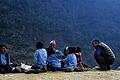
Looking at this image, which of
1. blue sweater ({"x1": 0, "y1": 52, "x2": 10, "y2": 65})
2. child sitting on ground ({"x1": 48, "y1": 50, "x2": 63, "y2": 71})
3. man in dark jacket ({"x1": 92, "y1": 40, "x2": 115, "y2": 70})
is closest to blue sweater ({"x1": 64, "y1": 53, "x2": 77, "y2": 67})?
child sitting on ground ({"x1": 48, "y1": 50, "x2": 63, "y2": 71})

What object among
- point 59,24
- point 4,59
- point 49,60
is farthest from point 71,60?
point 59,24

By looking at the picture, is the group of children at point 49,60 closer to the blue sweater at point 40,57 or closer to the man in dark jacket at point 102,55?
the blue sweater at point 40,57

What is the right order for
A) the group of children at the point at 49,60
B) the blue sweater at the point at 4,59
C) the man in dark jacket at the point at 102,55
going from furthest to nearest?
the man in dark jacket at the point at 102,55
the blue sweater at the point at 4,59
the group of children at the point at 49,60

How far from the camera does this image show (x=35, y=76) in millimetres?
11328

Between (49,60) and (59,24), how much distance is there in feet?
66.3

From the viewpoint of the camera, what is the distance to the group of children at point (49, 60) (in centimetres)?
1300

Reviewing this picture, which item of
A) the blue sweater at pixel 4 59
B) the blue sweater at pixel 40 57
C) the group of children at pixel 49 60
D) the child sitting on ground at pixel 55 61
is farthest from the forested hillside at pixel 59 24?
the blue sweater at pixel 40 57

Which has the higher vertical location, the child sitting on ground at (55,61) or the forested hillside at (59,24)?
the forested hillside at (59,24)

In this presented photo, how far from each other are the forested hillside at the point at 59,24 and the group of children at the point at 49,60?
1230 cm

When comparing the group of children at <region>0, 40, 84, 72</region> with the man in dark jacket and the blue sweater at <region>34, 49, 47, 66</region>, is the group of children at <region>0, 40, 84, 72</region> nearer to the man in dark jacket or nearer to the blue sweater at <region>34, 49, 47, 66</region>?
the blue sweater at <region>34, 49, 47, 66</region>

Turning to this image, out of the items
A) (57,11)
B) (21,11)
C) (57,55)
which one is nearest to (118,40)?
(57,11)

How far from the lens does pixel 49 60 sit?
13.7 m

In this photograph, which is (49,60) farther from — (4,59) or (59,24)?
(59,24)

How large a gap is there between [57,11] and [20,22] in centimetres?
484
